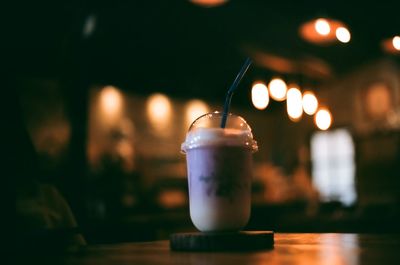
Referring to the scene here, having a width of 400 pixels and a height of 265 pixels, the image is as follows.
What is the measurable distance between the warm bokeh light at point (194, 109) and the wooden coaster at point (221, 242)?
29.5 ft

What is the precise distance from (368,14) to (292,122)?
18.8ft

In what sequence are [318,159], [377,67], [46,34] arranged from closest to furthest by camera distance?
1. [46,34]
2. [377,67]
3. [318,159]

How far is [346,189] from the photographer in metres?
11.0

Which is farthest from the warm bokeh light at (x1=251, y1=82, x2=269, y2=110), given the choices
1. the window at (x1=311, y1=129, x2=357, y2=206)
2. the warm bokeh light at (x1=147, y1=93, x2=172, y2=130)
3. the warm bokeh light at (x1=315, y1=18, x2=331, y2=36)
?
the window at (x1=311, y1=129, x2=357, y2=206)

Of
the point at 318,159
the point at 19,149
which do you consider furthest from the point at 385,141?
the point at 19,149

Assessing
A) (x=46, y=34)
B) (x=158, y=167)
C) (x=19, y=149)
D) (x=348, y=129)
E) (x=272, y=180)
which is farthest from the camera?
(x=348, y=129)

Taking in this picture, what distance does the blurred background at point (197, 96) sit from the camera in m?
5.32

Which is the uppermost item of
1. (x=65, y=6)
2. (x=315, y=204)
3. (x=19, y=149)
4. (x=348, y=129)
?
(x=65, y=6)

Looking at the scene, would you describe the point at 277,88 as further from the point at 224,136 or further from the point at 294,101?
the point at 224,136

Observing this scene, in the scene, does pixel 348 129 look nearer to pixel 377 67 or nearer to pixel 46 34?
pixel 377 67

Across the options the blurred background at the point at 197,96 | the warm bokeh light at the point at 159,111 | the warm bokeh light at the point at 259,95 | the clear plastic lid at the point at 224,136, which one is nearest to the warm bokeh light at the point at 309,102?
the blurred background at the point at 197,96

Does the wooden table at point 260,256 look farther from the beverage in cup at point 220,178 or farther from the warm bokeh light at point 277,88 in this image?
the warm bokeh light at point 277,88

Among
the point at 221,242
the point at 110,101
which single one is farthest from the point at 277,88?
the point at 221,242

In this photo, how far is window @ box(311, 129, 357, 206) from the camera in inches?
430
